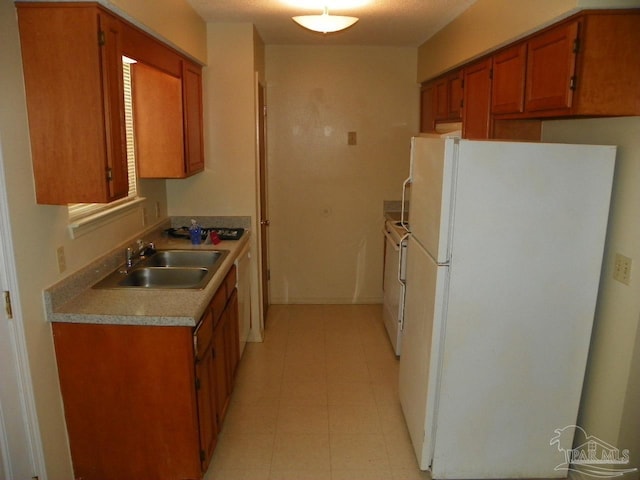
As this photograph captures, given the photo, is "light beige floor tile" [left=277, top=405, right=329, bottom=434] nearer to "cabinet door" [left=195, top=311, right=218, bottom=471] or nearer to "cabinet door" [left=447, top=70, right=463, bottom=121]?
"cabinet door" [left=195, top=311, right=218, bottom=471]

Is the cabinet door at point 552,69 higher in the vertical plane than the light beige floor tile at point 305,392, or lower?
higher

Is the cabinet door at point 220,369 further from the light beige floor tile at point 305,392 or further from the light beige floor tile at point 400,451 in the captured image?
the light beige floor tile at point 400,451

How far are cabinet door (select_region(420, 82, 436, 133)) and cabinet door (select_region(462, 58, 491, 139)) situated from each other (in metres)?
0.78

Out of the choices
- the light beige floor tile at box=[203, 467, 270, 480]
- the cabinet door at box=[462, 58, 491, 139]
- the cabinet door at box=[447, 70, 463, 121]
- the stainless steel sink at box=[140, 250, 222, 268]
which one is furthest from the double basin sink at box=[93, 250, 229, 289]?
the cabinet door at box=[447, 70, 463, 121]

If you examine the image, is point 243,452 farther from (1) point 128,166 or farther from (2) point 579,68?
(2) point 579,68

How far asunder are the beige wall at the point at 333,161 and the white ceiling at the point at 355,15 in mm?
287

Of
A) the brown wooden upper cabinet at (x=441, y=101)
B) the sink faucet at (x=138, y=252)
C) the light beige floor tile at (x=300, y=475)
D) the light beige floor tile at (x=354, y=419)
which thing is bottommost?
the light beige floor tile at (x=300, y=475)

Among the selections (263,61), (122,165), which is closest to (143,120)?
(122,165)

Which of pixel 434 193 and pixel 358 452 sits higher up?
pixel 434 193

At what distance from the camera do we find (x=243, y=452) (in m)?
2.69

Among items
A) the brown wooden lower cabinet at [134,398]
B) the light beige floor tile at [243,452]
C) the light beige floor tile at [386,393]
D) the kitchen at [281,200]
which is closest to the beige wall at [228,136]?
the kitchen at [281,200]

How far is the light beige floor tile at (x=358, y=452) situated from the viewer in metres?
2.60

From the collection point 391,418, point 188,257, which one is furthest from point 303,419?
point 188,257

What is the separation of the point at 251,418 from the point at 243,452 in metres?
0.32
